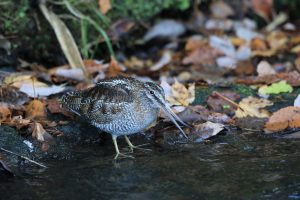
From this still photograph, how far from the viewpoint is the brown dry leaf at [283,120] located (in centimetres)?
602

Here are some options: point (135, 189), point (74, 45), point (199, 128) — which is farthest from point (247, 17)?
point (135, 189)

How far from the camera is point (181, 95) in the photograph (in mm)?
6746

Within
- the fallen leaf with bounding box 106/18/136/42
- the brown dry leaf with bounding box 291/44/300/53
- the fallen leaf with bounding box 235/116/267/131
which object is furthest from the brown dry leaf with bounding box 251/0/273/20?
the fallen leaf with bounding box 235/116/267/131

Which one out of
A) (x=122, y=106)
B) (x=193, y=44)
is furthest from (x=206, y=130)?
(x=193, y=44)

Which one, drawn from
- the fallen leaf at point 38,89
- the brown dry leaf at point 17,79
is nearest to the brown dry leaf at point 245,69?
the fallen leaf at point 38,89

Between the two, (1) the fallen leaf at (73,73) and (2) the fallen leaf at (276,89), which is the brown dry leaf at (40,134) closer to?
(1) the fallen leaf at (73,73)

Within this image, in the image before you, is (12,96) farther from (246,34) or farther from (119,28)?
(246,34)

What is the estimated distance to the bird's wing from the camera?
568 cm

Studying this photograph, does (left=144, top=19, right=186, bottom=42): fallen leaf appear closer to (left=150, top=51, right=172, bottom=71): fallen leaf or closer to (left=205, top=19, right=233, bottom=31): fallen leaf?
(left=150, top=51, right=172, bottom=71): fallen leaf

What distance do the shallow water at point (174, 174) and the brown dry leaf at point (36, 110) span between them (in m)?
0.64

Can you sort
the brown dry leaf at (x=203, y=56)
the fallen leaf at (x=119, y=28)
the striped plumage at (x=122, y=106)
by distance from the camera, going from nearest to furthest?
the striped plumage at (x=122, y=106)
the fallen leaf at (x=119, y=28)
the brown dry leaf at (x=203, y=56)

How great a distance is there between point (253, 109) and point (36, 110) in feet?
7.28

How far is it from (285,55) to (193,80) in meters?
1.97

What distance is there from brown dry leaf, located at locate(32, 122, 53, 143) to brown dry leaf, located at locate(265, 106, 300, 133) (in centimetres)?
209
